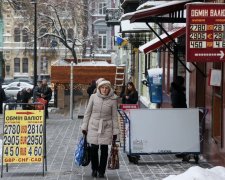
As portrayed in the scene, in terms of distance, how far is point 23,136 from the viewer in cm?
1072

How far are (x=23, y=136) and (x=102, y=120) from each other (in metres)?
1.38

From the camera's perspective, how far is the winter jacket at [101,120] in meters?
10.4

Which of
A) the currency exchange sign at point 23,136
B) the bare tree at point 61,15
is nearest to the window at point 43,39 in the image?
the bare tree at point 61,15

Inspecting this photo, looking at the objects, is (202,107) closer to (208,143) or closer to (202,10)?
(208,143)

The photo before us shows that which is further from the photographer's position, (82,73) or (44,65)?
(44,65)

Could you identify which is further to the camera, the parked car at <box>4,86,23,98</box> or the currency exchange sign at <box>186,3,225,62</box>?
the parked car at <box>4,86,23,98</box>

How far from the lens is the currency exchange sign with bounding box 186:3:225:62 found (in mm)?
9547

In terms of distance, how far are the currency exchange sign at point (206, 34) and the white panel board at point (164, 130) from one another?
2.48 meters

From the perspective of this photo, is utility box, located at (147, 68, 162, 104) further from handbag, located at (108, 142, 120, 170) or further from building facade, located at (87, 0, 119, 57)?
building facade, located at (87, 0, 119, 57)

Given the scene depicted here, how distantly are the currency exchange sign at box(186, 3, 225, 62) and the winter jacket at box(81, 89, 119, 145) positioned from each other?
1686 mm

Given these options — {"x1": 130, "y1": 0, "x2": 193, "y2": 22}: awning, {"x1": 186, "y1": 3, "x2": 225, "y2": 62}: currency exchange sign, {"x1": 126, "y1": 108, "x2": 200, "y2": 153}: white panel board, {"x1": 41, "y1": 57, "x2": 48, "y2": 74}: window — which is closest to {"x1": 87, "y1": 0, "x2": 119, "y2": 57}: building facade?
{"x1": 41, "y1": 57, "x2": 48, "y2": 74}: window

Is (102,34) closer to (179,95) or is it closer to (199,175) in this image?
(179,95)

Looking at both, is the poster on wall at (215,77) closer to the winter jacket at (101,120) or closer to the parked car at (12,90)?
the winter jacket at (101,120)

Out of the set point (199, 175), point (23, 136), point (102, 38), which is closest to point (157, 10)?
point (23, 136)
